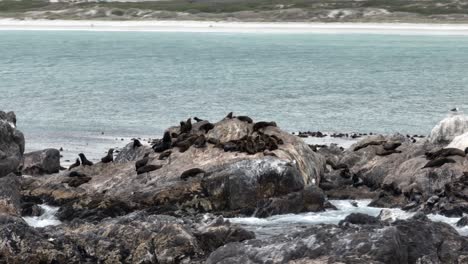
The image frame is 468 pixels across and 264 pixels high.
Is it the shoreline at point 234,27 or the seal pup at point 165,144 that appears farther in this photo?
the shoreline at point 234,27

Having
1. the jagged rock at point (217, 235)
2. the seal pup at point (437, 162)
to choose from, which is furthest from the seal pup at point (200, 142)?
the jagged rock at point (217, 235)

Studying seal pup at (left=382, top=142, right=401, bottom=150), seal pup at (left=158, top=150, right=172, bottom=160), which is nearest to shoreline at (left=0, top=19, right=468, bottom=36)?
seal pup at (left=382, top=142, right=401, bottom=150)

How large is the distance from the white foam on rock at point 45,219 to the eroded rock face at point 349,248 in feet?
24.3

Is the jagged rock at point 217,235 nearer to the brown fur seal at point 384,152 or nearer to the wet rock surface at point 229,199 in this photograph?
the wet rock surface at point 229,199

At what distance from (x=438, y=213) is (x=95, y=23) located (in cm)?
11808

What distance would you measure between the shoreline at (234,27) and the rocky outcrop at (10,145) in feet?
300

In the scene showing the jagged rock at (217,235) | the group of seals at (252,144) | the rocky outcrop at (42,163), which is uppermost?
the group of seals at (252,144)

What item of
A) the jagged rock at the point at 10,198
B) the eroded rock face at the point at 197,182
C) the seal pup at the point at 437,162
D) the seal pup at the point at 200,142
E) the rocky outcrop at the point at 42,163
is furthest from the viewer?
the rocky outcrop at the point at 42,163

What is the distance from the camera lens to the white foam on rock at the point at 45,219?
20.9 metres

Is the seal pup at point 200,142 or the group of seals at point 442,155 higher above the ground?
the seal pup at point 200,142

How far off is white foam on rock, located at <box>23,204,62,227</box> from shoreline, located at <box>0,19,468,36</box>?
96.2m

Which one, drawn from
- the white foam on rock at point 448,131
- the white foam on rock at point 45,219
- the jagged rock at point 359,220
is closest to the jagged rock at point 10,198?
the white foam on rock at point 45,219

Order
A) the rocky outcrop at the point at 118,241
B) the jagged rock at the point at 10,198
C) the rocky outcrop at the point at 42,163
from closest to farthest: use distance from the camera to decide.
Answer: the rocky outcrop at the point at 118,241 < the jagged rock at the point at 10,198 < the rocky outcrop at the point at 42,163

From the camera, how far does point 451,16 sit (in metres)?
127
